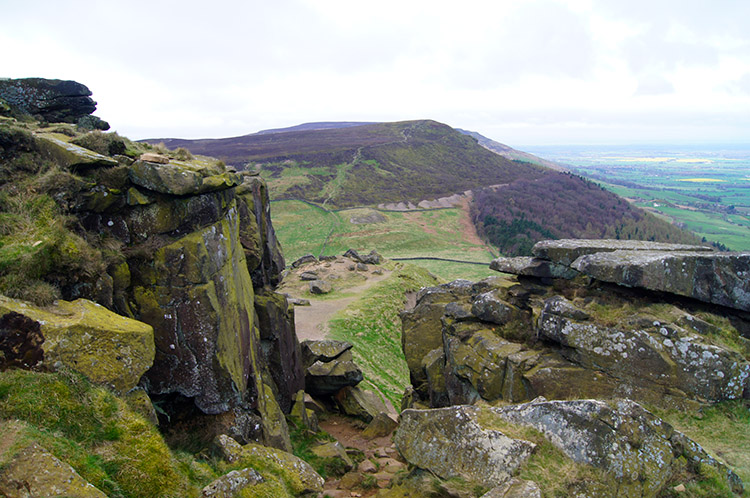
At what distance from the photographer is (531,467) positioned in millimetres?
9172

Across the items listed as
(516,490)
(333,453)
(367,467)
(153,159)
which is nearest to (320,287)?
(333,453)

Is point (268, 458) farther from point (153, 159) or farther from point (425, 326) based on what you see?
point (425, 326)

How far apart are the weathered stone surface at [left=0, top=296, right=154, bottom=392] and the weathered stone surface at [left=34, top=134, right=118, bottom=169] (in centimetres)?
443

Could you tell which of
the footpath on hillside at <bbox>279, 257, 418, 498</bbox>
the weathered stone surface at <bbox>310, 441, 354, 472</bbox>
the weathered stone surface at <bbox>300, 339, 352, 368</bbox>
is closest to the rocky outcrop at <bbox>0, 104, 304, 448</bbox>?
the weathered stone surface at <bbox>310, 441, 354, 472</bbox>

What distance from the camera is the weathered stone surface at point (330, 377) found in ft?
72.4

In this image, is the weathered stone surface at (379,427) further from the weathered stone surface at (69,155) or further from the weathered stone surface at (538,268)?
the weathered stone surface at (69,155)

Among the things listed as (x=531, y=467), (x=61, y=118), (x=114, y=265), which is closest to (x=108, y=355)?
(x=114, y=265)

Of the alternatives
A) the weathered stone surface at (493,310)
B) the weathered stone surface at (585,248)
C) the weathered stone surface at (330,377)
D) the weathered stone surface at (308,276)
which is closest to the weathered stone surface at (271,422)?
the weathered stone surface at (330,377)

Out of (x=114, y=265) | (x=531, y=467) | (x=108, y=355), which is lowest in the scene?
(x=531, y=467)

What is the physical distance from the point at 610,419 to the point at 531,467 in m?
2.17

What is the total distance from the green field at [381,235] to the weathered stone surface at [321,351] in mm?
41907

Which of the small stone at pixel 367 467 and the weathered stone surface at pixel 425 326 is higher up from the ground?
the weathered stone surface at pixel 425 326

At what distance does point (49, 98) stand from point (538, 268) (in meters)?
21.7

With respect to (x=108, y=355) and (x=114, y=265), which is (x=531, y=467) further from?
(x=114, y=265)
